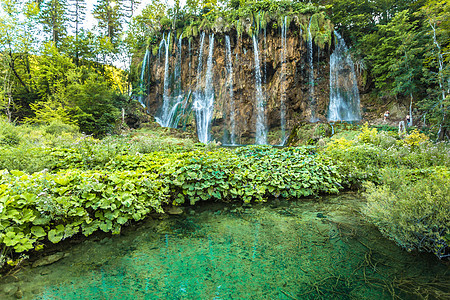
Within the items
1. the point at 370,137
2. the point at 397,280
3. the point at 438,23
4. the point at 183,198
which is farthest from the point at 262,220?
the point at 438,23

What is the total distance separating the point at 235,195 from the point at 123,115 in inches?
588

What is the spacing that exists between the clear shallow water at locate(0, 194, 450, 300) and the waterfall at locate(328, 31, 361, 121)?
1924 cm

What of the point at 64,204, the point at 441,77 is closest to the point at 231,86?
the point at 441,77

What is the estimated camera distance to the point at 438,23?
48.5 ft

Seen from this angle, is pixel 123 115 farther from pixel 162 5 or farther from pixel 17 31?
pixel 162 5

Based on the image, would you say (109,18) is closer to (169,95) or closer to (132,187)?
(169,95)

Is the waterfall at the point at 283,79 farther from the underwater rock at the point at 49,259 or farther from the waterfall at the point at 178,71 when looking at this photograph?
the underwater rock at the point at 49,259

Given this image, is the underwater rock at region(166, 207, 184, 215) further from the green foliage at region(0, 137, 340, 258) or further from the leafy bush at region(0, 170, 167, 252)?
the leafy bush at region(0, 170, 167, 252)

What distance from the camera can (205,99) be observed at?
21031mm

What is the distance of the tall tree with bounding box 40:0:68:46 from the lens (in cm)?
2153

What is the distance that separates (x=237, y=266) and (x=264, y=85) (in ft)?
64.2

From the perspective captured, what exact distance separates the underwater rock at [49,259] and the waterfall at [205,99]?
17.3 meters

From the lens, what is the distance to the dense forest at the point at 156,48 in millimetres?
14381

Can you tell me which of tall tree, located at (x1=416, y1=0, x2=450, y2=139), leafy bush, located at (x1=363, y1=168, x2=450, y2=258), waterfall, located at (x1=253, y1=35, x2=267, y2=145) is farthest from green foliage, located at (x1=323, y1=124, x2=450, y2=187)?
waterfall, located at (x1=253, y1=35, x2=267, y2=145)
